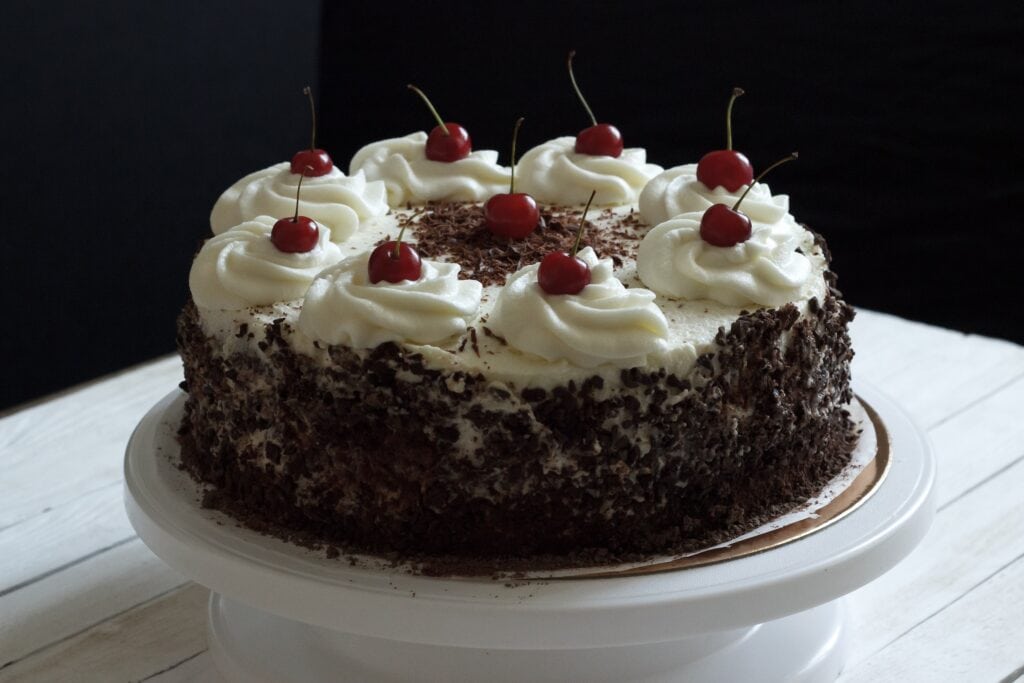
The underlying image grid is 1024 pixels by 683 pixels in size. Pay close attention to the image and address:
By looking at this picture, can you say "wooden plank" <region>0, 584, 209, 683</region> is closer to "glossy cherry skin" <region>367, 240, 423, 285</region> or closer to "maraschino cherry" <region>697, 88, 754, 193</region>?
"glossy cherry skin" <region>367, 240, 423, 285</region>

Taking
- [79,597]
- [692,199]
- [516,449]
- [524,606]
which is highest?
[692,199]

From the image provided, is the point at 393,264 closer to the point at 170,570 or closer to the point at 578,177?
the point at 578,177

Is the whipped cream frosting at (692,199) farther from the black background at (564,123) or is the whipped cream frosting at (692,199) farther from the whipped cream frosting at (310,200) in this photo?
the black background at (564,123)

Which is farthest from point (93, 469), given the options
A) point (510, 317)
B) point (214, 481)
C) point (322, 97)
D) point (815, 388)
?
point (322, 97)

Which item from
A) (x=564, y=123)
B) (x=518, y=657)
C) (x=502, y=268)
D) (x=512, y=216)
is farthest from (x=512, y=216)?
(x=564, y=123)

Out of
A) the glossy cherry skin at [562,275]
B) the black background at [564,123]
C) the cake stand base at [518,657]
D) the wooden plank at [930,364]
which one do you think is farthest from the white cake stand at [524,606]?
the black background at [564,123]
